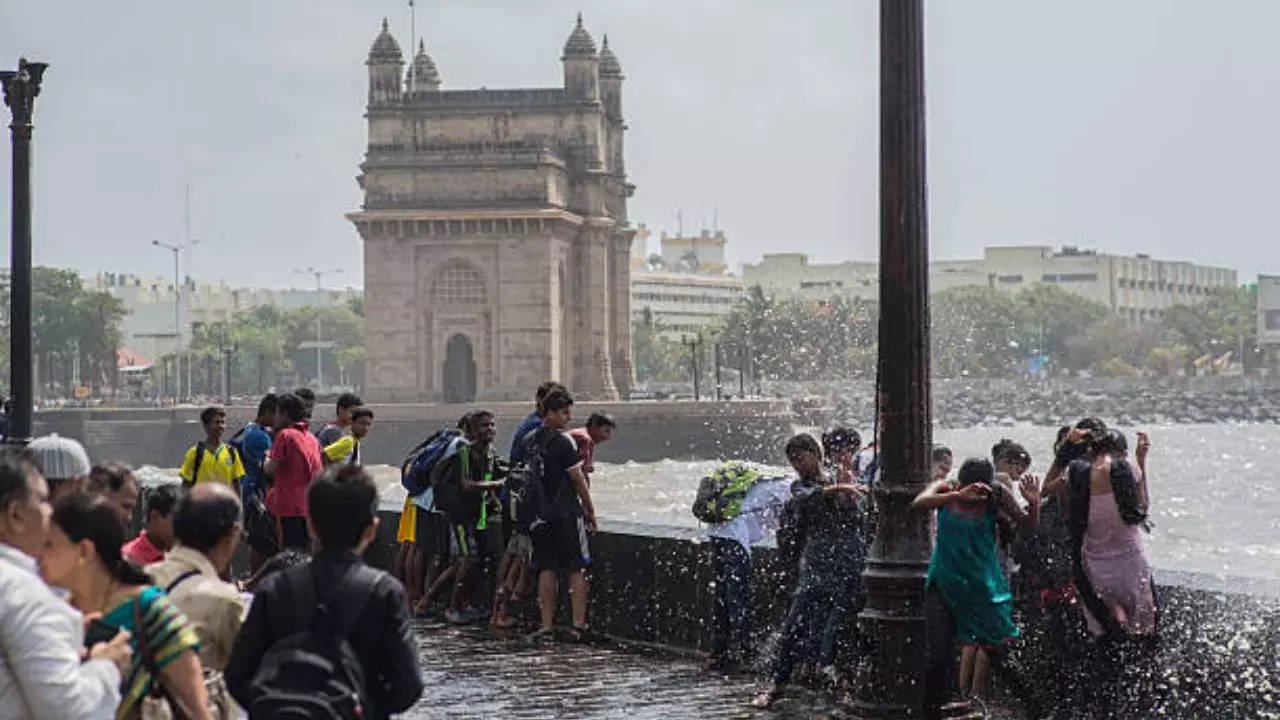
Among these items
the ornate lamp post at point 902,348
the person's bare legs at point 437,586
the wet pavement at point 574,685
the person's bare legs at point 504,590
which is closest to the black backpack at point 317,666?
the ornate lamp post at point 902,348

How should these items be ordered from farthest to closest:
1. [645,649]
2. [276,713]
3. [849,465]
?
[645,649] → [849,465] → [276,713]

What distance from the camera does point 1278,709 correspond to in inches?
382

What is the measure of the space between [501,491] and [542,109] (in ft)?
295

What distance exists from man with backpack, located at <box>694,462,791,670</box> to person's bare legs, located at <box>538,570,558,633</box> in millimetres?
1464

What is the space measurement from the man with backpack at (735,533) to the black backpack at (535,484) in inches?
52.0

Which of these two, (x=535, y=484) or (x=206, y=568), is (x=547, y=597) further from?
(x=206, y=568)

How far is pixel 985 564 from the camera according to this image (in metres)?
9.92

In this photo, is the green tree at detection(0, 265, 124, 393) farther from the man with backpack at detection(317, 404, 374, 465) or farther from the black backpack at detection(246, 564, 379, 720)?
the black backpack at detection(246, 564, 379, 720)

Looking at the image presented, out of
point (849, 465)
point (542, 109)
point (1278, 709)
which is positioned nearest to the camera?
point (1278, 709)

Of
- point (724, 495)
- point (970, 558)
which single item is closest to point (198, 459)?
point (724, 495)

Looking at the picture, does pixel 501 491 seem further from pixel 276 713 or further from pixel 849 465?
pixel 276 713

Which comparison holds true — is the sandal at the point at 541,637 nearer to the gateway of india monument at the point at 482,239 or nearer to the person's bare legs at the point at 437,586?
the person's bare legs at the point at 437,586

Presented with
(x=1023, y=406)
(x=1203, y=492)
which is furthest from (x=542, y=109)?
(x=1023, y=406)

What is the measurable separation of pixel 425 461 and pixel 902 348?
19.7 feet
